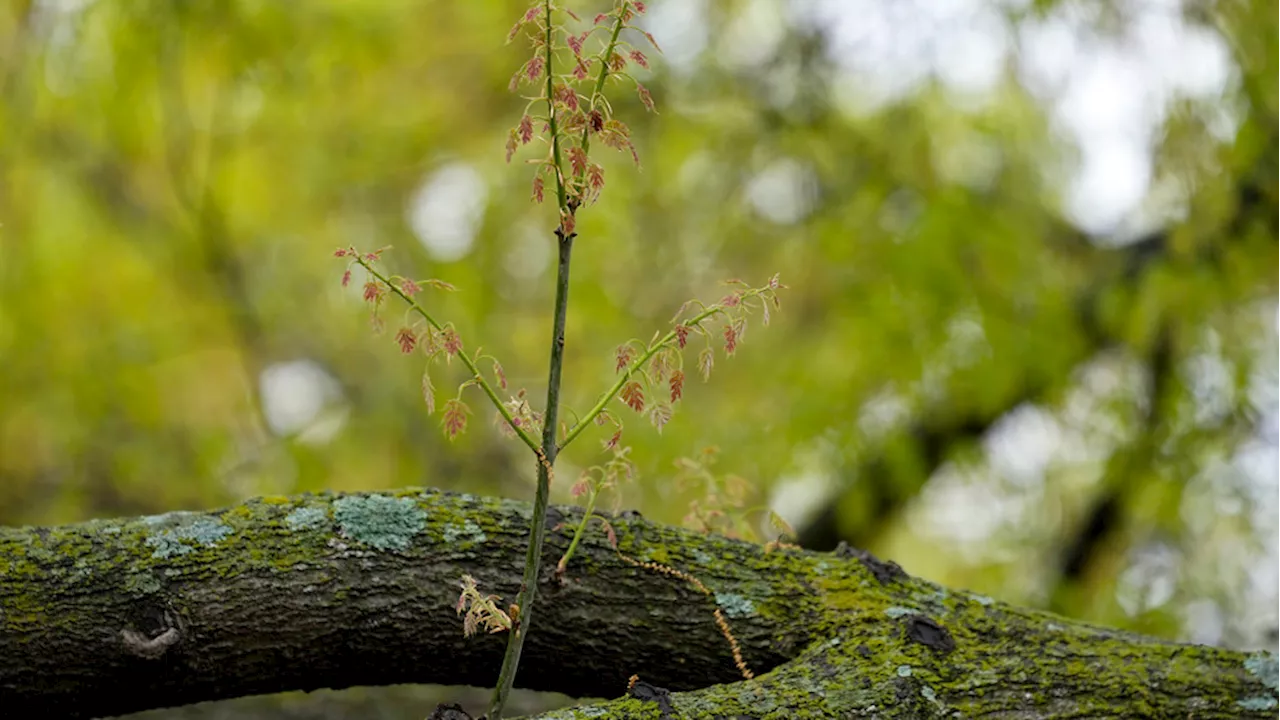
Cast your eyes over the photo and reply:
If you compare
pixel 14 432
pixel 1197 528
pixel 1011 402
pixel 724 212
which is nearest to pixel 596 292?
pixel 724 212

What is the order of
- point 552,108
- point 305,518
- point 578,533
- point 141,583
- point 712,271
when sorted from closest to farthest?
point 552,108 → point 578,533 → point 141,583 → point 305,518 → point 712,271

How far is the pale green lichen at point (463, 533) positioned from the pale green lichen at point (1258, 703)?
138 cm

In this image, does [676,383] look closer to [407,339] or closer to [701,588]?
[407,339]

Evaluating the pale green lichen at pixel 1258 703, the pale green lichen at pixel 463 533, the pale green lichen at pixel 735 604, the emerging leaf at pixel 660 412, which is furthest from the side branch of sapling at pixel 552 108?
the pale green lichen at pixel 1258 703

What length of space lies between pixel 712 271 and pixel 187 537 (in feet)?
12.4

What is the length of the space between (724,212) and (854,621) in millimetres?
3431

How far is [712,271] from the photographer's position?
5.58 metres

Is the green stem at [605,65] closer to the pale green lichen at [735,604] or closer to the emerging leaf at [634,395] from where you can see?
the emerging leaf at [634,395]

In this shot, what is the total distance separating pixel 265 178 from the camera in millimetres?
5883

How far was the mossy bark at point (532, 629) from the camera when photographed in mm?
1933

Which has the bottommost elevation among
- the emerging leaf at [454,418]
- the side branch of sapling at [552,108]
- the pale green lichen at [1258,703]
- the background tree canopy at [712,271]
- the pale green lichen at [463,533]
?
the emerging leaf at [454,418]

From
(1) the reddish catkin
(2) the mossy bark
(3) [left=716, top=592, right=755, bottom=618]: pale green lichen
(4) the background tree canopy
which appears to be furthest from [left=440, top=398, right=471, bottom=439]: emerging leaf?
(4) the background tree canopy

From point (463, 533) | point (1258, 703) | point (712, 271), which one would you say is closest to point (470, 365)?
point (463, 533)

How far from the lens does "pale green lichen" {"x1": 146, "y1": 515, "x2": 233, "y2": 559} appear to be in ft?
6.52
